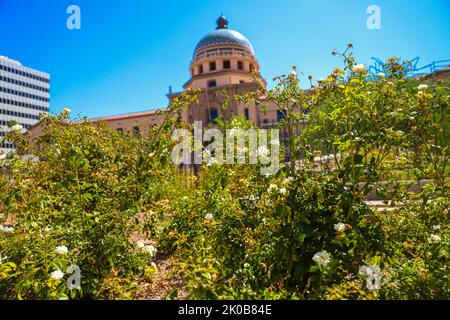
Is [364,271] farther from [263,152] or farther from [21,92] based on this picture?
[21,92]

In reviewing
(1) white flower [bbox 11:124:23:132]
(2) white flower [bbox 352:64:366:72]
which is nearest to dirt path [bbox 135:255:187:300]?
(1) white flower [bbox 11:124:23:132]

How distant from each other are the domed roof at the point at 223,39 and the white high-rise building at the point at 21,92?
134ft

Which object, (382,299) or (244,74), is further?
(244,74)

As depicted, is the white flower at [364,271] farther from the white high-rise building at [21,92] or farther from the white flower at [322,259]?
the white high-rise building at [21,92]

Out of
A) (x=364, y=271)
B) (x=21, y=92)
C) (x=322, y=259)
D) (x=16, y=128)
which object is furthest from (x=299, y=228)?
(x=21, y=92)

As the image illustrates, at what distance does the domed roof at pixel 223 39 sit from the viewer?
3609 centimetres

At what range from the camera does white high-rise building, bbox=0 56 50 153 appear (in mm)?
60875

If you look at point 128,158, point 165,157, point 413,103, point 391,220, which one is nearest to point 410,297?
point 391,220

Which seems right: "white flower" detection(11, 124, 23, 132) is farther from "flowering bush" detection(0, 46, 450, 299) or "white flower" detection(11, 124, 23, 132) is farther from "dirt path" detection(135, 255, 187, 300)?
"dirt path" detection(135, 255, 187, 300)

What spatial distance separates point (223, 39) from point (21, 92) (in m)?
51.9

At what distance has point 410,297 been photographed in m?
1.63

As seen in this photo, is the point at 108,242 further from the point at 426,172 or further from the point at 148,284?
the point at 426,172

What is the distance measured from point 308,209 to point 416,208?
0.97 m

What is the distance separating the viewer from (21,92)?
64.1 meters
